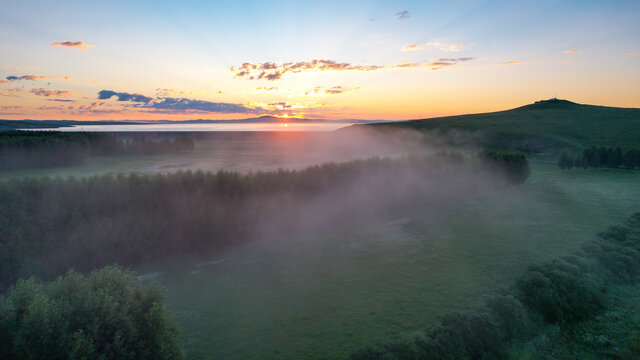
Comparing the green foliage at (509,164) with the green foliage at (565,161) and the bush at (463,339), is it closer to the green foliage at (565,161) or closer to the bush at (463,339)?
the green foliage at (565,161)

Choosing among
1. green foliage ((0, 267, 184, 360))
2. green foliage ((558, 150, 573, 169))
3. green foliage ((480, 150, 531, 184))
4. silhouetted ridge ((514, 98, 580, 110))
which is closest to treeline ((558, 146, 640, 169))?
green foliage ((558, 150, 573, 169))

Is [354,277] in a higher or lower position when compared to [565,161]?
lower

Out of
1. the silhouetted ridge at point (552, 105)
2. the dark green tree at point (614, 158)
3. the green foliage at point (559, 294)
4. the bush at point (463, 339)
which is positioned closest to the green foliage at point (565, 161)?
the dark green tree at point (614, 158)

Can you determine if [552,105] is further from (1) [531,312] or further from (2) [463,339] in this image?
(2) [463,339]

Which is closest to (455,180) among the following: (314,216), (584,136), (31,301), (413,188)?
(413,188)

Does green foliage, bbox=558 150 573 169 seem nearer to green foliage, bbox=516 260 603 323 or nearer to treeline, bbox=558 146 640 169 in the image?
treeline, bbox=558 146 640 169

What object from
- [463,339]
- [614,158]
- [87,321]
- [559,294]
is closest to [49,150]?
[87,321]

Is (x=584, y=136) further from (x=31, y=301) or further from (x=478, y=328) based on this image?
(x=31, y=301)
